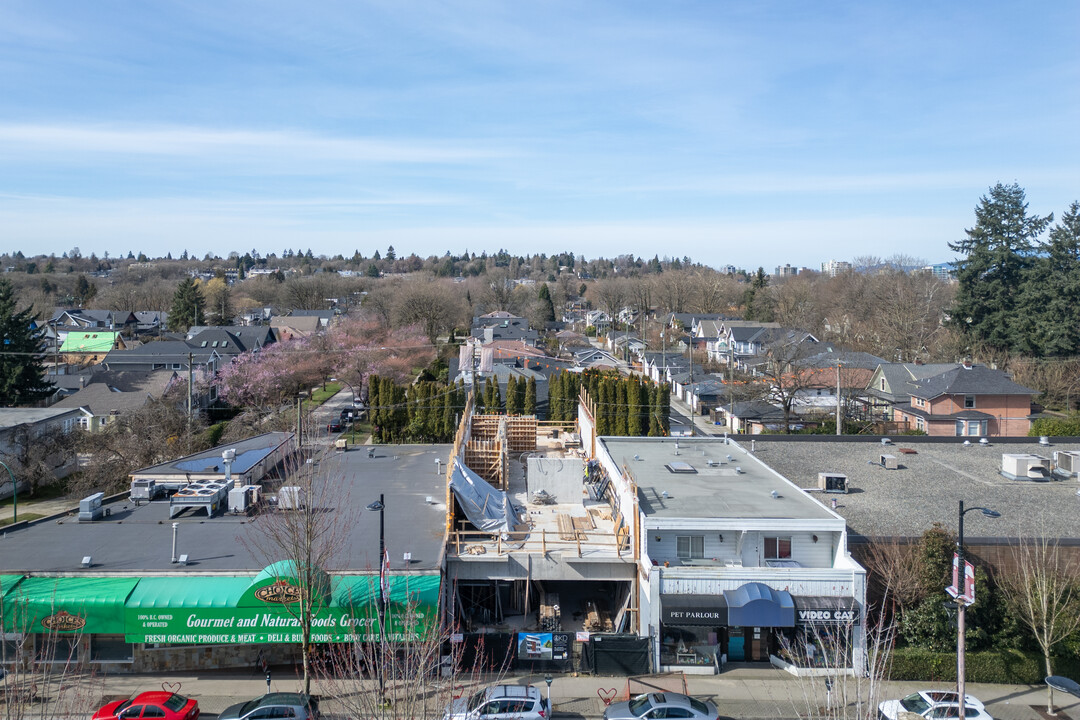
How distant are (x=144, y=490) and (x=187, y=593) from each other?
8068 millimetres

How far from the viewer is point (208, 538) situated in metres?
19.8

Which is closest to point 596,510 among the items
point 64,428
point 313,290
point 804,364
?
point 64,428

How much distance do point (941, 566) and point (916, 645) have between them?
2023 mm

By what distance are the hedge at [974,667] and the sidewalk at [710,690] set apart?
18 cm

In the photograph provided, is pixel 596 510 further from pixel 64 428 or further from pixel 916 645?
pixel 64 428

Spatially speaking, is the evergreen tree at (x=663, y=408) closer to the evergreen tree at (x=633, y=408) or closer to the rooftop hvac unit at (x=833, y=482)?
the evergreen tree at (x=633, y=408)

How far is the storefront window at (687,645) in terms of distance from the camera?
1827 centimetres

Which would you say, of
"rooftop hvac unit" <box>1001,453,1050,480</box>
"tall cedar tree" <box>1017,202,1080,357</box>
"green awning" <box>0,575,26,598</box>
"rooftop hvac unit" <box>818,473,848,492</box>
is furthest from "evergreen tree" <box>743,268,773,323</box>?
"green awning" <box>0,575,26,598</box>

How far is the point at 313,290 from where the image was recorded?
415 feet

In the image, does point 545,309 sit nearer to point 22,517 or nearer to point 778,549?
point 22,517

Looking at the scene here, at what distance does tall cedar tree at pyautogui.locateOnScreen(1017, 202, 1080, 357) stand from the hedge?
47305mm

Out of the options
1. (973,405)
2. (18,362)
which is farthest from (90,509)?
(973,405)

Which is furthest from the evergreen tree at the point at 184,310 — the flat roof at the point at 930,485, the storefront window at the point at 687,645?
the storefront window at the point at 687,645

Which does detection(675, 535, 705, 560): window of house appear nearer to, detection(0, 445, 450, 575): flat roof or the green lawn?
detection(0, 445, 450, 575): flat roof
